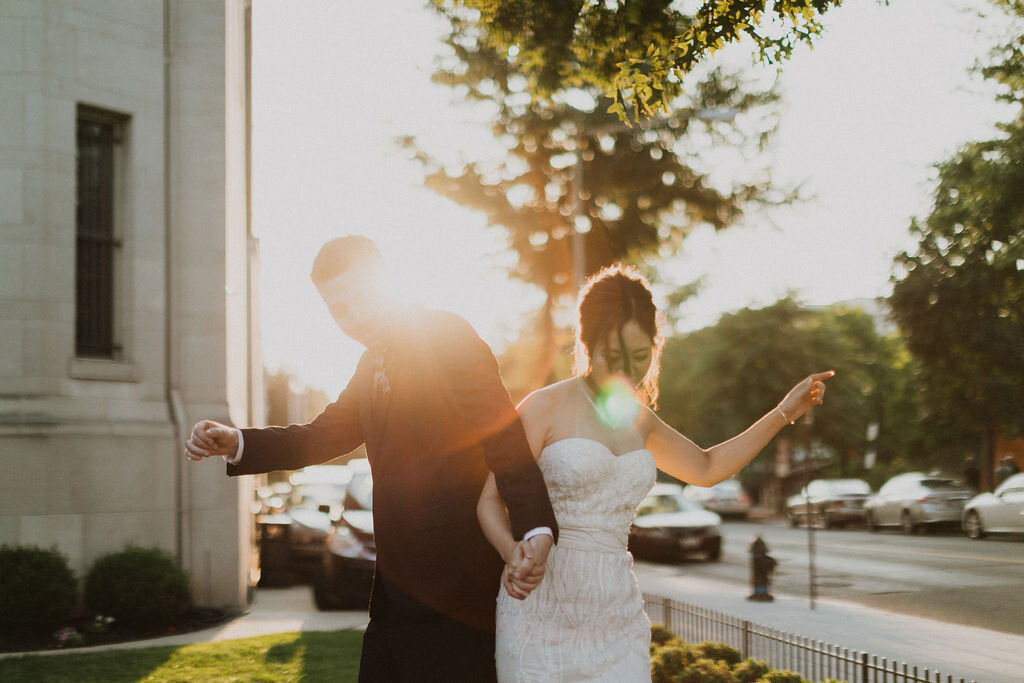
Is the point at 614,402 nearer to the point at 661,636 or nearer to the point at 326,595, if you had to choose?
the point at 661,636

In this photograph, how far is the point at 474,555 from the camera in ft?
10.3

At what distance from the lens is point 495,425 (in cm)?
302

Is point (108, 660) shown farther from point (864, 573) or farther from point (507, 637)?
point (864, 573)

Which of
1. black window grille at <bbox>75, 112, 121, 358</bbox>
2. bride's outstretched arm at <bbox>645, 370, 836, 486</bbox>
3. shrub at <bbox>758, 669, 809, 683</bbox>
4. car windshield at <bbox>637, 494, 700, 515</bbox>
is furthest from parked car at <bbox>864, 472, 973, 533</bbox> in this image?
bride's outstretched arm at <bbox>645, 370, 836, 486</bbox>

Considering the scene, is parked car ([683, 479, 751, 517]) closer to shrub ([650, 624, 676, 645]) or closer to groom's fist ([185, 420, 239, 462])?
shrub ([650, 624, 676, 645])

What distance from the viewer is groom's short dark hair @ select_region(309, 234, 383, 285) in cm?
316

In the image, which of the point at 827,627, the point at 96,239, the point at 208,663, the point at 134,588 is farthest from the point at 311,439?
the point at 827,627

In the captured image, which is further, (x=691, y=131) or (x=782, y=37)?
(x=691, y=131)

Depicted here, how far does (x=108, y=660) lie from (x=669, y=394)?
5077 cm

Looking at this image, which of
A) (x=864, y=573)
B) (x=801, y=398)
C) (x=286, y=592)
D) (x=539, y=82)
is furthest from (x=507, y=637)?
(x=864, y=573)

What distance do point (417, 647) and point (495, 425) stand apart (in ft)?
2.25

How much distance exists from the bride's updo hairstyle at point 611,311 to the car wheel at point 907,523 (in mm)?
24934

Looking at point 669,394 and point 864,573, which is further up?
point 669,394

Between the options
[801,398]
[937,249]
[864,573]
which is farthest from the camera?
[864,573]
